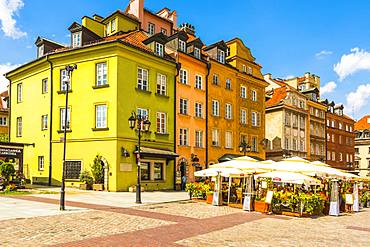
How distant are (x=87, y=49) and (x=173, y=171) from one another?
12082mm

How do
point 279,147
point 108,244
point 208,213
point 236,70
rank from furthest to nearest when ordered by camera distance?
point 279,147 → point 236,70 → point 208,213 → point 108,244

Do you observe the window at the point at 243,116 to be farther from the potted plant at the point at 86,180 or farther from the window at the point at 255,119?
the potted plant at the point at 86,180

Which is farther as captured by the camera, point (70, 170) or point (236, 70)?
point (236, 70)

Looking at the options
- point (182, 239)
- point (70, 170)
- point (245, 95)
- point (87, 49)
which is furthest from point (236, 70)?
point (182, 239)

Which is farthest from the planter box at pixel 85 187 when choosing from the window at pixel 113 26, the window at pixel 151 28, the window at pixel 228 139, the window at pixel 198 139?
the window at pixel 151 28

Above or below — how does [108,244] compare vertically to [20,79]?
below

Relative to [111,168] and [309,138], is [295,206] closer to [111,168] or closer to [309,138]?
[111,168]

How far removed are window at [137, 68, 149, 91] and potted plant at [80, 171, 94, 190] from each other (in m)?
7.73

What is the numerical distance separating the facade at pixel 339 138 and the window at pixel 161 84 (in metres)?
37.2

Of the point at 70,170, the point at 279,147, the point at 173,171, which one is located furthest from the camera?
the point at 279,147

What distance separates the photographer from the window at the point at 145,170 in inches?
1191

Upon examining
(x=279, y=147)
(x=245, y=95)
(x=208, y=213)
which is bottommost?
(x=208, y=213)

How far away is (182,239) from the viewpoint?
11.6 meters

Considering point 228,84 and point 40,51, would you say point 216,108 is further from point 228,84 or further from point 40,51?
point 40,51
